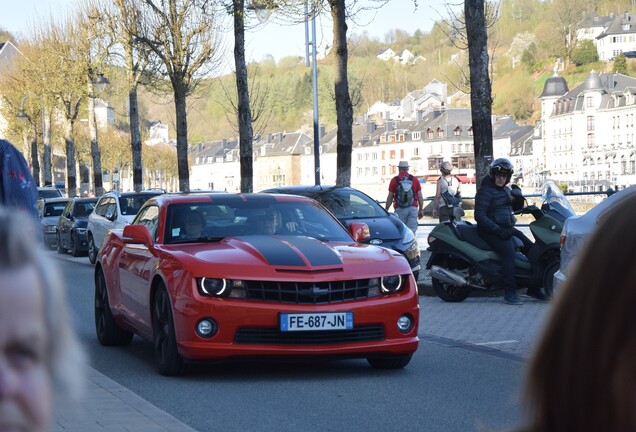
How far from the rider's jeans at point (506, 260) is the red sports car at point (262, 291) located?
5.24 m

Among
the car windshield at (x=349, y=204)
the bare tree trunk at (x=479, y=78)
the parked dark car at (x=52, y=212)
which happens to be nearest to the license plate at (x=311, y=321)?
the car windshield at (x=349, y=204)

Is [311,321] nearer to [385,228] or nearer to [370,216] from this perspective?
[385,228]

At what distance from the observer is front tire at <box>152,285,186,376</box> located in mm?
9484

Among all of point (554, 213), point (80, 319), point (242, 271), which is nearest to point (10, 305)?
point (242, 271)

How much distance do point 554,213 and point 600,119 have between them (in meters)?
141

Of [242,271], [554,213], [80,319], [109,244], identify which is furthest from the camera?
[554,213]

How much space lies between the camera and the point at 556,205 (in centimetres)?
1589

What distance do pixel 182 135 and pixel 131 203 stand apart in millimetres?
15390

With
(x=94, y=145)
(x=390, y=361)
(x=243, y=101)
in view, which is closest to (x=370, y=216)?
(x=390, y=361)

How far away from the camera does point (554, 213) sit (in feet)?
51.8

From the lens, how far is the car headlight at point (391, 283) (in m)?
9.62

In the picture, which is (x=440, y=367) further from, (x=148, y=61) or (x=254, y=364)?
(x=148, y=61)

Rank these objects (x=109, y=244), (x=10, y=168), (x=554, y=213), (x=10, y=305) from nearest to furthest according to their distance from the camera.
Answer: (x=10, y=305) → (x=10, y=168) → (x=109, y=244) → (x=554, y=213)

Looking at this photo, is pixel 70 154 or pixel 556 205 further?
pixel 70 154
